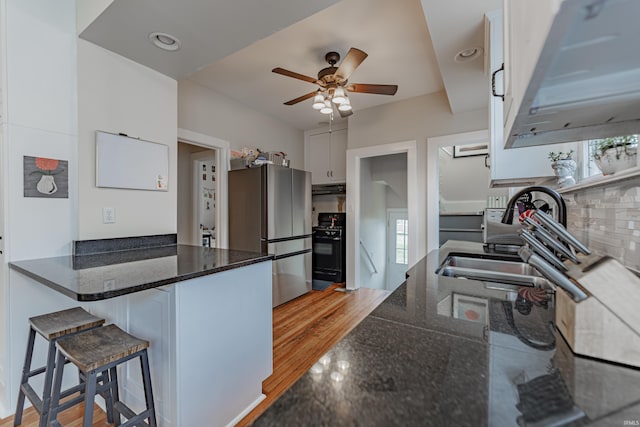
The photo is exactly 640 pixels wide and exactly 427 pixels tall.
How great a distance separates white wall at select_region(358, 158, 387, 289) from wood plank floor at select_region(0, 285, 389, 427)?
0.55 meters

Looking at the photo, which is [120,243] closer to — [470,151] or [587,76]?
[587,76]

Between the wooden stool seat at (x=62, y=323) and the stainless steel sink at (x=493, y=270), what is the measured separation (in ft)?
5.72

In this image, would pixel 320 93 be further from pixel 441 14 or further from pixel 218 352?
pixel 218 352

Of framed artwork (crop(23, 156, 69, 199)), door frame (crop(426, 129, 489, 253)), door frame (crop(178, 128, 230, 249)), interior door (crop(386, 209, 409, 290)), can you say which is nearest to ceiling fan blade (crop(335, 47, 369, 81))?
door frame (crop(426, 129, 489, 253))

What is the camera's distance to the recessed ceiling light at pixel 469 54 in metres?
2.03

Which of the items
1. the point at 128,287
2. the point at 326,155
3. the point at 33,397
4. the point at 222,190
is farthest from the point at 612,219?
the point at 326,155

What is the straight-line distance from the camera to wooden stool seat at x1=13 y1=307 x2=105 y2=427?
1236 millimetres

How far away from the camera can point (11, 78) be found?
5.09 ft

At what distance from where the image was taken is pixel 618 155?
972 mm

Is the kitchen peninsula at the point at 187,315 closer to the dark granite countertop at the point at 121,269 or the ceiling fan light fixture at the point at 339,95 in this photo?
the dark granite countertop at the point at 121,269

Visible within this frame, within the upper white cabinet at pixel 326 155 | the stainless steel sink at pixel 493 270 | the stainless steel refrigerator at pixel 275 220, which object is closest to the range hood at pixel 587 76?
the stainless steel sink at pixel 493 270

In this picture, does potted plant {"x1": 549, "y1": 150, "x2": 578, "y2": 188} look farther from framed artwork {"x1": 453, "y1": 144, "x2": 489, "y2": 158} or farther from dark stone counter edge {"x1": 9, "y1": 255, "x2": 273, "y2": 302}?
framed artwork {"x1": 453, "y1": 144, "x2": 489, "y2": 158}

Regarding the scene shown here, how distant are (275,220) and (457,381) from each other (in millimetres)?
2900

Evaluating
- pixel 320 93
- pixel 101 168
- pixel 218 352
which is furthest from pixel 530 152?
pixel 101 168
